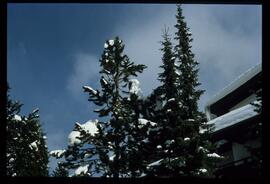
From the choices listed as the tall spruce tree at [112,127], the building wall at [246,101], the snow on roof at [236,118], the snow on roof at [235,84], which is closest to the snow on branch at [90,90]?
the tall spruce tree at [112,127]

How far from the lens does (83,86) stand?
1652 centimetres

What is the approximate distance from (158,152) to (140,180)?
50.3ft

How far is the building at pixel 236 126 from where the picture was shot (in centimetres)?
1848

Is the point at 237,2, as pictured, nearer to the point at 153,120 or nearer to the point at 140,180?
the point at 140,180

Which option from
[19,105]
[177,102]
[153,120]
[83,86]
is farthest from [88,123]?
[19,105]

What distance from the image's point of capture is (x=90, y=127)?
645 inches

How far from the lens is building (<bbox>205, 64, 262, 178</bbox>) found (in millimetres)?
18484

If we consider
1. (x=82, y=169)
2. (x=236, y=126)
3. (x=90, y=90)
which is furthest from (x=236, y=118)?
(x=82, y=169)

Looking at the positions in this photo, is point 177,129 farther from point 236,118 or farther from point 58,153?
point 58,153

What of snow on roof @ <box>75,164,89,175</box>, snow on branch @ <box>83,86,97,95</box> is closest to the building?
snow on roof @ <box>75,164,89,175</box>

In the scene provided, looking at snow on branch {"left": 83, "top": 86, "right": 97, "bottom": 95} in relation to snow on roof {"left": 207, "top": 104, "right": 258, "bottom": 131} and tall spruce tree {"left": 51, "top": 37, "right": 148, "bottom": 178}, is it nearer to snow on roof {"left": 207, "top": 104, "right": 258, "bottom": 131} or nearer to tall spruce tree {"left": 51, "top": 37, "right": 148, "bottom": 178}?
tall spruce tree {"left": 51, "top": 37, "right": 148, "bottom": 178}

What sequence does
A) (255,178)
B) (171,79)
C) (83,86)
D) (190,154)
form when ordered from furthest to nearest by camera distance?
1. (171,79)
2. (190,154)
3. (83,86)
4. (255,178)

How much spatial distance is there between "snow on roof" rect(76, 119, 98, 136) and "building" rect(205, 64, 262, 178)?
17.3 ft

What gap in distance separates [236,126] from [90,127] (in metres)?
7.11
